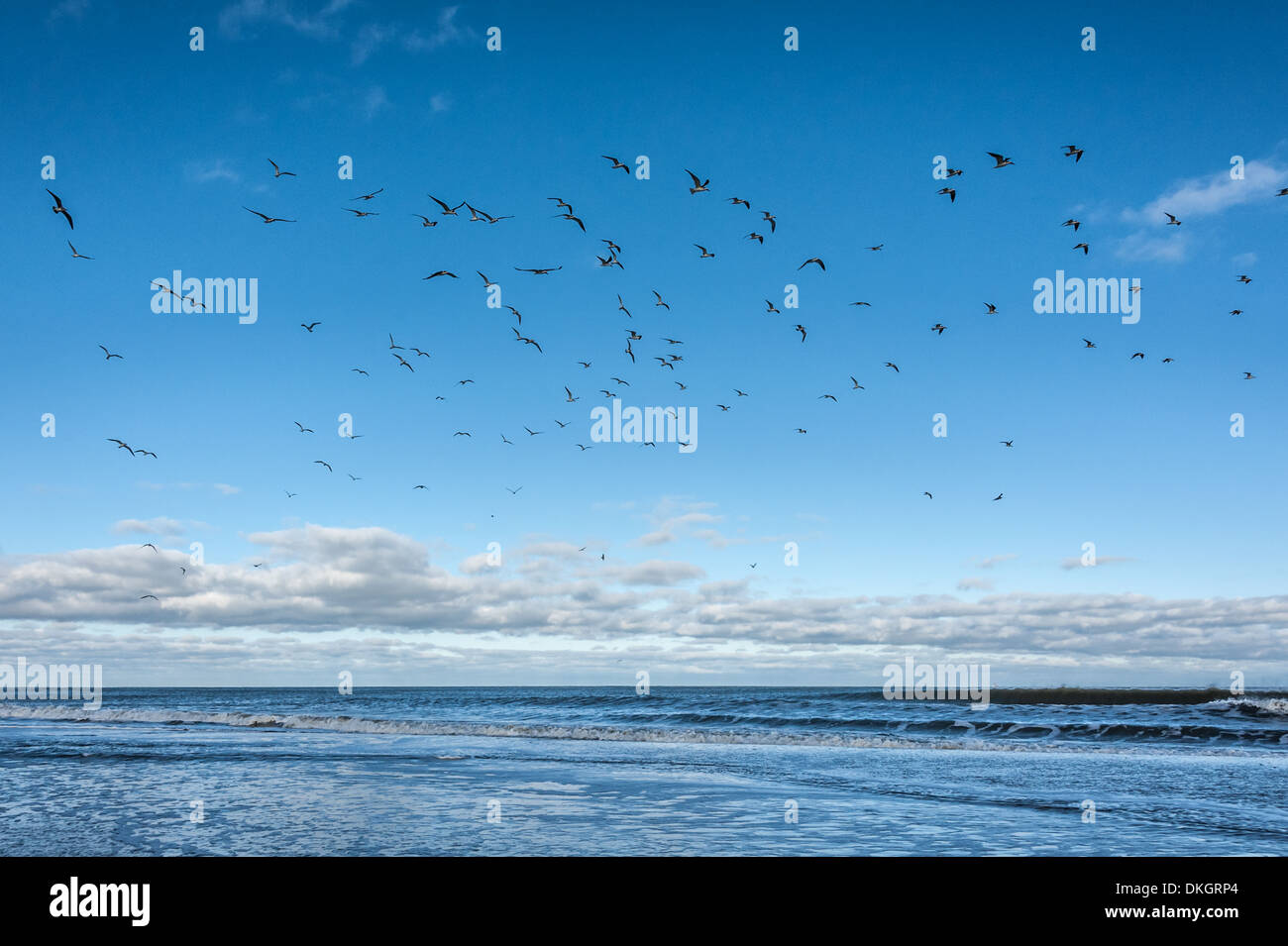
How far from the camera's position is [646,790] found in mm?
16844

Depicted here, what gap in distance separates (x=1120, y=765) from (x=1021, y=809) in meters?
9.91

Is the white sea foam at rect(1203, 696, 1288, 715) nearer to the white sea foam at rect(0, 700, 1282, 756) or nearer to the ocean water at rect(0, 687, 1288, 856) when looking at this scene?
the ocean water at rect(0, 687, 1288, 856)

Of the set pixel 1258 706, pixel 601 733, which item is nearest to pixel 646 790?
pixel 601 733

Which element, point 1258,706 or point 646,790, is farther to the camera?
point 1258,706

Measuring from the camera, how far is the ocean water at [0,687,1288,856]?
11.8m

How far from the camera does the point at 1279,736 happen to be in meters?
30.2

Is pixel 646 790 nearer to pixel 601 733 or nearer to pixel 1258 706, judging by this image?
pixel 601 733

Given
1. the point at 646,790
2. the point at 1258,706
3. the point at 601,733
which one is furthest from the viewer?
the point at 1258,706

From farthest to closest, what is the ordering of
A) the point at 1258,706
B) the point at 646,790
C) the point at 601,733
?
the point at 1258,706, the point at 601,733, the point at 646,790

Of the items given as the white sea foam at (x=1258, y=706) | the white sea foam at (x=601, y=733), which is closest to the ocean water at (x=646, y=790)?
the white sea foam at (x=601, y=733)
